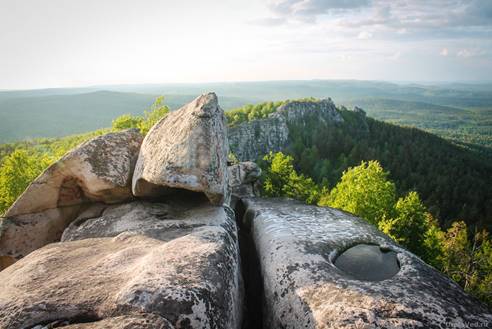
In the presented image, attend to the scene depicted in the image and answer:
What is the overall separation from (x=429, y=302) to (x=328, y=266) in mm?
3032

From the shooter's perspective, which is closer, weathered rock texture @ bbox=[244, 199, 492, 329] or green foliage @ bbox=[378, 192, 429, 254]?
weathered rock texture @ bbox=[244, 199, 492, 329]

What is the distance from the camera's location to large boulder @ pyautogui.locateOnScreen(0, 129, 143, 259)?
15906 millimetres

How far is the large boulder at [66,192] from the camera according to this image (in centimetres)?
1591

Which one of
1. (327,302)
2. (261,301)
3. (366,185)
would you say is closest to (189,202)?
(261,301)

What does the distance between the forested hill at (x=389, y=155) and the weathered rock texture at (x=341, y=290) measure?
89062mm

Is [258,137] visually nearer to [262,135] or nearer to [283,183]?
[262,135]

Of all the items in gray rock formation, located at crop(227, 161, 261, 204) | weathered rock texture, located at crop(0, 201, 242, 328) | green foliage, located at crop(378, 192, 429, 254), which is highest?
weathered rock texture, located at crop(0, 201, 242, 328)

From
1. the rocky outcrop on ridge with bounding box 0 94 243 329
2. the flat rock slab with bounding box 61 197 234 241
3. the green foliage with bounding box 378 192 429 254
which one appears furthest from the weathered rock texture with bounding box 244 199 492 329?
the green foliage with bounding box 378 192 429 254

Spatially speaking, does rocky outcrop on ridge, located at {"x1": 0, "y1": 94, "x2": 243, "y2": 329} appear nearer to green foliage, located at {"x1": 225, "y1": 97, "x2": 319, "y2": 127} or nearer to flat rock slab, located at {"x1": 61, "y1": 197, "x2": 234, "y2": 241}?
flat rock slab, located at {"x1": 61, "y1": 197, "x2": 234, "y2": 241}

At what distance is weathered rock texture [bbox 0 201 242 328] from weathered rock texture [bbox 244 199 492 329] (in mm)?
1529

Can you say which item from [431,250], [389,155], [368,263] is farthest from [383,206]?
[389,155]

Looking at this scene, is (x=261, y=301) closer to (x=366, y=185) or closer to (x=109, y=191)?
(x=109, y=191)

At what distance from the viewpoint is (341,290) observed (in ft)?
29.8

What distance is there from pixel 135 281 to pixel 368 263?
305 inches
